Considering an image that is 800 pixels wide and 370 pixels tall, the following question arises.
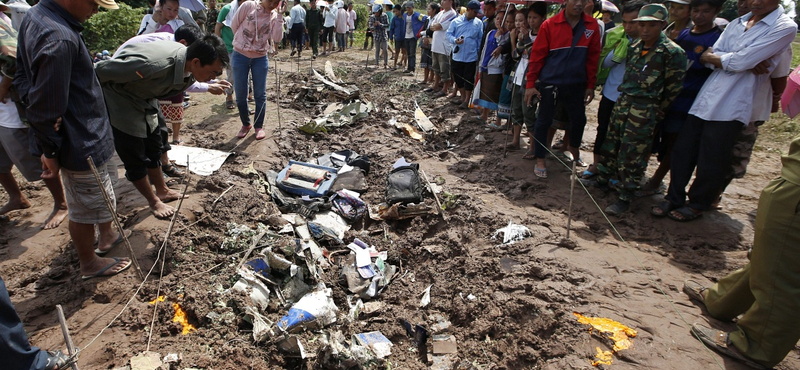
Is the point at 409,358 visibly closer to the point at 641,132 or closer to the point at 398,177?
the point at 398,177

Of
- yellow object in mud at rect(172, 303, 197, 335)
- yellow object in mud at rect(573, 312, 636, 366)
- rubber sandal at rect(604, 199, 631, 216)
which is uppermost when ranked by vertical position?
rubber sandal at rect(604, 199, 631, 216)

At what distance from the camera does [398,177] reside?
480 centimetres

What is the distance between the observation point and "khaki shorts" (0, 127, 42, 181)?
3611 millimetres

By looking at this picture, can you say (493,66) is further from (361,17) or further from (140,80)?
(361,17)

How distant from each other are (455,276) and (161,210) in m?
2.73

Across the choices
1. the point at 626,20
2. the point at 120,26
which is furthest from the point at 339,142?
the point at 120,26

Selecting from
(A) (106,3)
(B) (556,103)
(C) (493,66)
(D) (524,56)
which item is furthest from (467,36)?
(A) (106,3)

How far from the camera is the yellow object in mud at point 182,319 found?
2818mm

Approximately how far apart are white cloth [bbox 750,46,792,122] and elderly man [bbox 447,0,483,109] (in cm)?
460

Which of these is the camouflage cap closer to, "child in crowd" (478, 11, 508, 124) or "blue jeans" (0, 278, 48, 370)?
"child in crowd" (478, 11, 508, 124)

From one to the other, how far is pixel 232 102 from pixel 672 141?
21.8 ft

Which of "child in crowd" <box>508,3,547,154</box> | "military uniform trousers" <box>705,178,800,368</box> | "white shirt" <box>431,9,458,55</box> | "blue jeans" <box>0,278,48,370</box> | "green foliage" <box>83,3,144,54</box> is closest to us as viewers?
"blue jeans" <box>0,278,48,370</box>

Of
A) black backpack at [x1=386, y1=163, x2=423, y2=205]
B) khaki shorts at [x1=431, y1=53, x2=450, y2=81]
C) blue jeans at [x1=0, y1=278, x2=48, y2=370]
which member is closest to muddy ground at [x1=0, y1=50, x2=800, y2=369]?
black backpack at [x1=386, y1=163, x2=423, y2=205]

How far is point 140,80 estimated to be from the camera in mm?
3102
